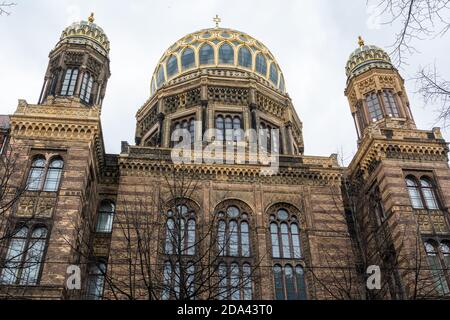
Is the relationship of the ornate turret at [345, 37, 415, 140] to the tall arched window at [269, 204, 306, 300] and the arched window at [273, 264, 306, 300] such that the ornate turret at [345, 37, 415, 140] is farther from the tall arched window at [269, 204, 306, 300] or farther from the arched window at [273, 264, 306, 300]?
the arched window at [273, 264, 306, 300]

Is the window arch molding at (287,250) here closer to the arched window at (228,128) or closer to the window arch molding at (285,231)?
the window arch molding at (285,231)

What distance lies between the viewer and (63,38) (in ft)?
86.0

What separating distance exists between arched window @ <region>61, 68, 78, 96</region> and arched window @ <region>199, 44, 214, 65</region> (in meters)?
9.39

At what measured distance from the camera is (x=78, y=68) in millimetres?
25094

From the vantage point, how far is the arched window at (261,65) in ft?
104

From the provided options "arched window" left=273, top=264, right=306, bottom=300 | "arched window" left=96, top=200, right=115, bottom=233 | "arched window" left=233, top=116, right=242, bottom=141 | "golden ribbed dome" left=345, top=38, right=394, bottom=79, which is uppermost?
"golden ribbed dome" left=345, top=38, right=394, bottom=79

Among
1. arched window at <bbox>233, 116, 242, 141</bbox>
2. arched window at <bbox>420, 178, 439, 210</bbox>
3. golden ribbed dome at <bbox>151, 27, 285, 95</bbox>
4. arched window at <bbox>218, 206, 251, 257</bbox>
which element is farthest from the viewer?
golden ribbed dome at <bbox>151, 27, 285, 95</bbox>

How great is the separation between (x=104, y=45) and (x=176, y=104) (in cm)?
582

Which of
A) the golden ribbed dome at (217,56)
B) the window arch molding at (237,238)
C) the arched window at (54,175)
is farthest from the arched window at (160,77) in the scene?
the window arch molding at (237,238)

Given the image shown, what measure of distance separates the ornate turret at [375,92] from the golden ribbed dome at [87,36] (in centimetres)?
1558

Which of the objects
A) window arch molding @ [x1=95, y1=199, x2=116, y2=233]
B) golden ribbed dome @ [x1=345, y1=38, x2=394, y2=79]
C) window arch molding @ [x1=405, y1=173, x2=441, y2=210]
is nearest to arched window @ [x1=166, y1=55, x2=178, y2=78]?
golden ribbed dome @ [x1=345, y1=38, x2=394, y2=79]

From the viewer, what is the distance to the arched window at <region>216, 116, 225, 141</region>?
27277mm

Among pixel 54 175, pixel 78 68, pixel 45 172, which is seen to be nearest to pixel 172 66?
pixel 78 68

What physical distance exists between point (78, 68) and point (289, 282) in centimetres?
1618
